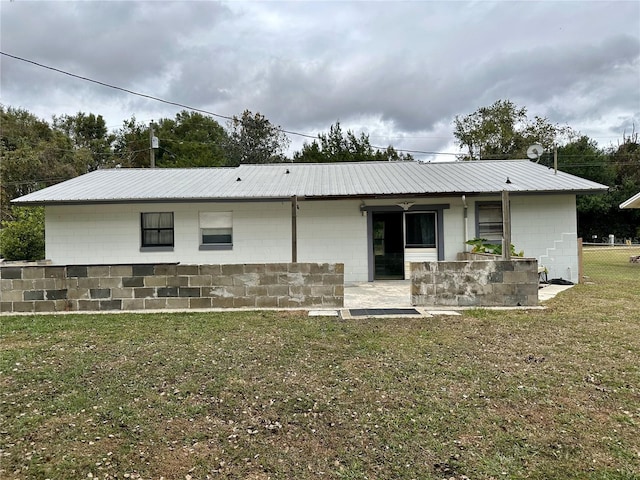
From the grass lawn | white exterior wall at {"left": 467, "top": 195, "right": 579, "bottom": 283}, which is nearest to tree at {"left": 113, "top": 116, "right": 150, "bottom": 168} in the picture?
white exterior wall at {"left": 467, "top": 195, "right": 579, "bottom": 283}

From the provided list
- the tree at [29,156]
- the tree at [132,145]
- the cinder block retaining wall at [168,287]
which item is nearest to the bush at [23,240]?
the cinder block retaining wall at [168,287]

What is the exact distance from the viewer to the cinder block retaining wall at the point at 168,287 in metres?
7.00

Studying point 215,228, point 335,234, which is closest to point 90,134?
point 215,228

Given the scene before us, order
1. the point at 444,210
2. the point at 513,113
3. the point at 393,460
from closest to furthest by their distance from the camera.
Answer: the point at 393,460, the point at 444,210, the point at 513,113

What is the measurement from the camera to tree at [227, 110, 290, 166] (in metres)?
34.6

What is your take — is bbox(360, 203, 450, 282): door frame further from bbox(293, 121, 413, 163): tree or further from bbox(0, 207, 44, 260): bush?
bbox(293, 121, 413, 163): tree

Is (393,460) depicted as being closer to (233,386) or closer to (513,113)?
(233,386)

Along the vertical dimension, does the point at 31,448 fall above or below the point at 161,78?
below

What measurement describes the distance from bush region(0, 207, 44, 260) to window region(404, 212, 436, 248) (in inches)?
539

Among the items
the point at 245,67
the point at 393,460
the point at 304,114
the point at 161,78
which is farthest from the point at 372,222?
the point at 304,114

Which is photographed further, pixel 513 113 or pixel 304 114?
pixel 513 113

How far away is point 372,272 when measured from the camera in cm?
1097

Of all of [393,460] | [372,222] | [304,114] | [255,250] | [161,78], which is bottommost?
[393,460]

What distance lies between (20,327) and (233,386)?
15.1 feet
